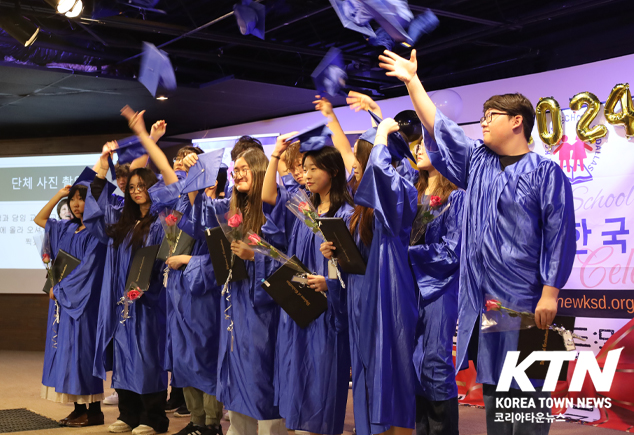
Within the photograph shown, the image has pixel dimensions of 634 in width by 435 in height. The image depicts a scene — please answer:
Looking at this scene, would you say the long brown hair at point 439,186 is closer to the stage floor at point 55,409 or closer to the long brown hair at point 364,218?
the long brown hair at point 364,218

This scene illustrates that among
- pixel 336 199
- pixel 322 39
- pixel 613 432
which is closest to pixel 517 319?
pixel 336 199

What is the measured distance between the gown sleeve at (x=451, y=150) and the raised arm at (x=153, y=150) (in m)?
1.92

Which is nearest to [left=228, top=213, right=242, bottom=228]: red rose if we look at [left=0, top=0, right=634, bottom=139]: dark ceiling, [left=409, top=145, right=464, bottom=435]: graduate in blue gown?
[left=409, top=145, right=464, bottom=435]: graduate in blue gown

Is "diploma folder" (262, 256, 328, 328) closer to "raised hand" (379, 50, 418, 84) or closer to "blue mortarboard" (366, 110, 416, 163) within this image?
"blue mortarboard" (366, 110, 416, 163)

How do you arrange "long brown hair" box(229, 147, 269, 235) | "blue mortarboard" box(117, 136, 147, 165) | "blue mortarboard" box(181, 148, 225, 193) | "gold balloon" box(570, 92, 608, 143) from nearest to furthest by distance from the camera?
"long brown hair" box(229, 147, 269, 235) < "blue mortarboard" box(181, 148, 225, 193) < "blue mortarboard" box(117, 136, 147, 165) < "gold balloon" box(570, 92, 608, 143)

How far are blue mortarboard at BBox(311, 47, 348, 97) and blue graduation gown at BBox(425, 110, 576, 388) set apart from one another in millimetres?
1354

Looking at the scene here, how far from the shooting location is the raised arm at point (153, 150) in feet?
12.8

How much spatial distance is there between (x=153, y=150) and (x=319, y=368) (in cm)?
186

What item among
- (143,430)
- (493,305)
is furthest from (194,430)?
(493,305)

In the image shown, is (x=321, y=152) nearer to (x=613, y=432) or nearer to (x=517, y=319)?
(x=517, y=319)

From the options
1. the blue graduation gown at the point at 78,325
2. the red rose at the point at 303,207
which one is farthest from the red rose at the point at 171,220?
the red rose at the point at 303,207

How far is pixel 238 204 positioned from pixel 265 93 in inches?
168

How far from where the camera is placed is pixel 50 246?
15.9 feet

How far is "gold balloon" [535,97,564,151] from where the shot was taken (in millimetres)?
4672
